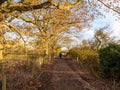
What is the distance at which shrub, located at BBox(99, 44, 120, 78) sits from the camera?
43.4 feet

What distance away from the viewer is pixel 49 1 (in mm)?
10523

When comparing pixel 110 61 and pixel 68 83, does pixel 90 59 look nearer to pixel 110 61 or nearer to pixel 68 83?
pixel 110 61

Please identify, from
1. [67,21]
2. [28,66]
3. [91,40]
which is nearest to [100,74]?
[28,66]

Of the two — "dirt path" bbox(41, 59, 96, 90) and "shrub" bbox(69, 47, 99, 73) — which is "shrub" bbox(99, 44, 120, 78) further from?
"shrub" bbox(69, 47, 99, 73)

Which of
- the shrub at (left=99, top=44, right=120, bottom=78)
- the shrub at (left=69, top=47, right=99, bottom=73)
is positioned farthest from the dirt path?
the shrub at (left=69, top=47, right=99, bottom=73)

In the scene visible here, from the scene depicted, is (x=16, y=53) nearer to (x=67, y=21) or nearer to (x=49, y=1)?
(x=49, y=1)

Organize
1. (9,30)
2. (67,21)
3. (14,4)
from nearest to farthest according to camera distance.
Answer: (14,4)
(9,30)
(67,21)

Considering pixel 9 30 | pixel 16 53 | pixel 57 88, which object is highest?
pixel 9 30

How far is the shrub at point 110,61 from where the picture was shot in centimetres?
1323

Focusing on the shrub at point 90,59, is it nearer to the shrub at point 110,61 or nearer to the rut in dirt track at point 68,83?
the rut in dirt track at point 68,83

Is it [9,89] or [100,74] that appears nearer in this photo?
[9,89]

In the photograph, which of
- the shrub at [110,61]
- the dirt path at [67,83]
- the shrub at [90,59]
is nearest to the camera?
the dirt path at [67,83]

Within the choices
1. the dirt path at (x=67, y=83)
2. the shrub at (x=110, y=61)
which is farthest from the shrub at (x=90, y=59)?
the shrub at (x=110, y=61)

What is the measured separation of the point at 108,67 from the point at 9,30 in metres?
7.90
